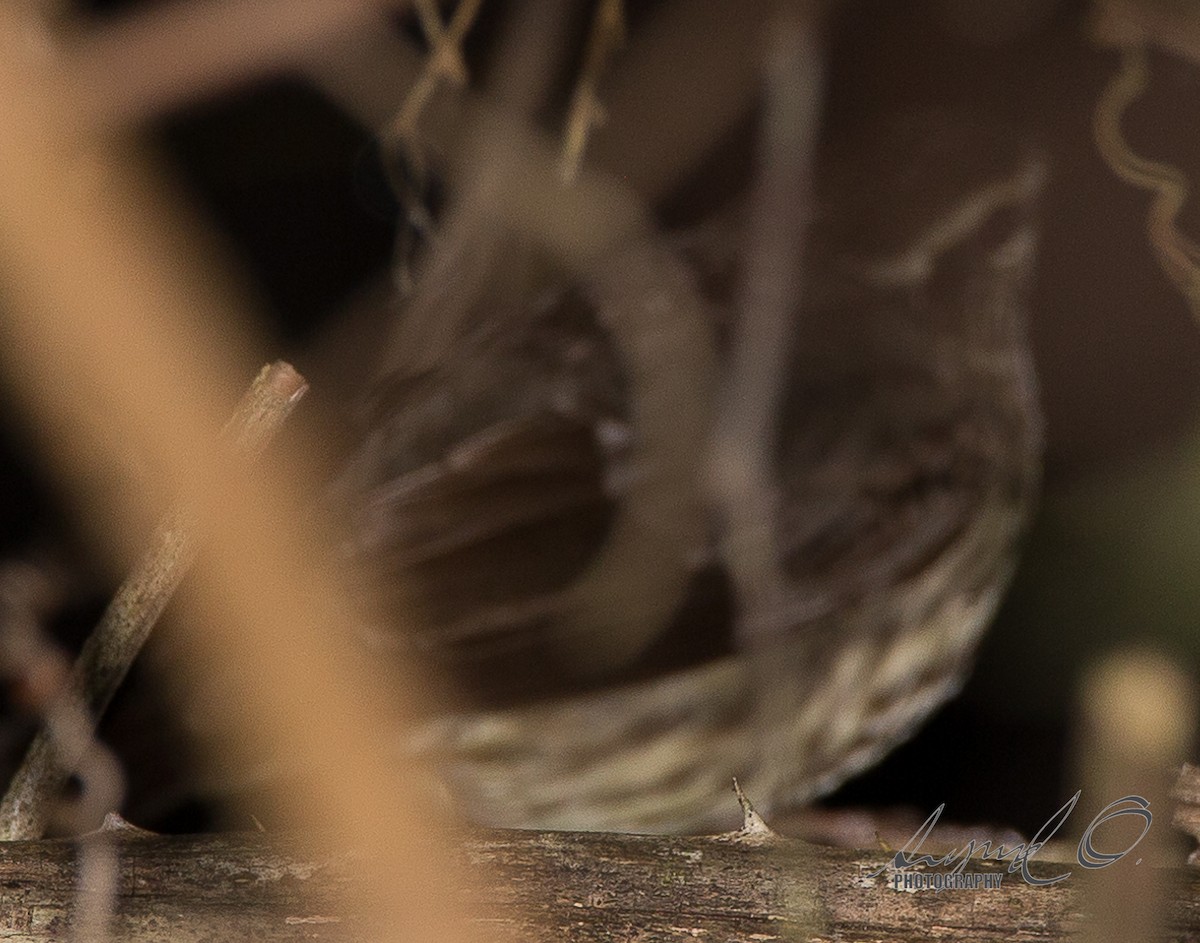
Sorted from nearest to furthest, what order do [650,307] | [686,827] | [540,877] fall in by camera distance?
[540,877] → [686,827] → [650,307]

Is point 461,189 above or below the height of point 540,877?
above

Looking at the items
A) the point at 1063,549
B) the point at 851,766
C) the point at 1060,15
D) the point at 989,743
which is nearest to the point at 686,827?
the point at 851,766

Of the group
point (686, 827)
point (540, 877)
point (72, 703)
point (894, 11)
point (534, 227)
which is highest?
point (894, 11)

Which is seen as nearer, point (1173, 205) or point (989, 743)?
point (1173, 205)

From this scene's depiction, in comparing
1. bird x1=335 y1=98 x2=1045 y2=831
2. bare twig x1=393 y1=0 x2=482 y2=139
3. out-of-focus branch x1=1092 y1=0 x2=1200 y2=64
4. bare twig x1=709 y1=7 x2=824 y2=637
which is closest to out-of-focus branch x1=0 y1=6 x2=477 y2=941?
bare twig x1=393 y1=0 x2=482 y2=139

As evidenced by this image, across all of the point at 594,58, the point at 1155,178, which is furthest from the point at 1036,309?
the point at 594,58

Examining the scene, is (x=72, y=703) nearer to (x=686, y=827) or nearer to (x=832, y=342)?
→ (x=686, y=827)

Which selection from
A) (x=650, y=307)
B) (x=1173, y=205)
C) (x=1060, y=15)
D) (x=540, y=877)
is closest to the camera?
(x=540, y=877)

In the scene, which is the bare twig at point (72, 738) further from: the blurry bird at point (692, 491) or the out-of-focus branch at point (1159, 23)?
the out-of-focus branch at point (1159, 23)
